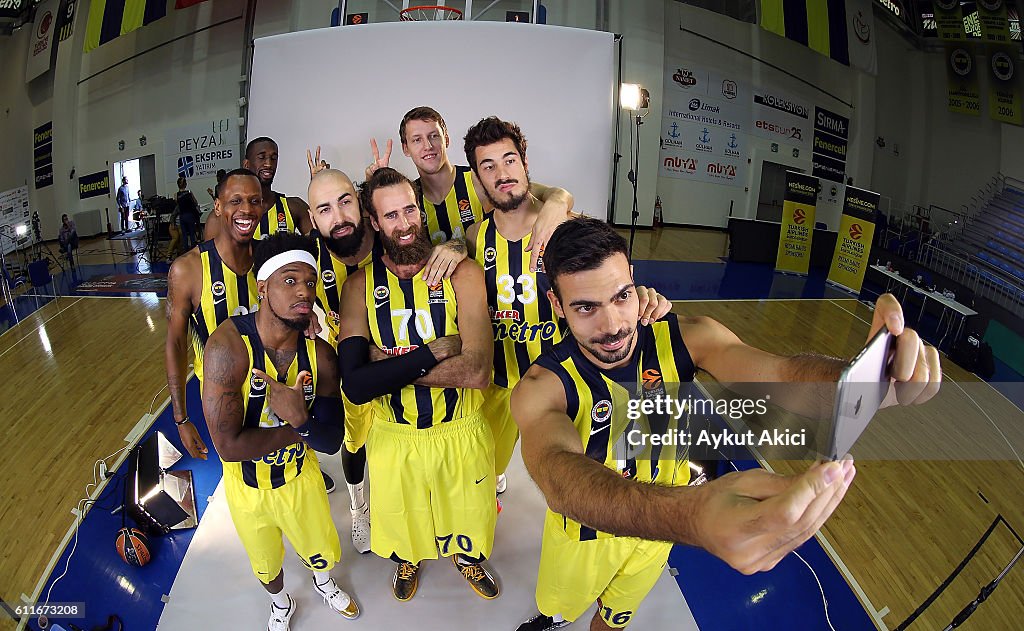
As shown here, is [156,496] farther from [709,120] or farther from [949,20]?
[949,20]

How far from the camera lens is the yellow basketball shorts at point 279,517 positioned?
7.37 ft

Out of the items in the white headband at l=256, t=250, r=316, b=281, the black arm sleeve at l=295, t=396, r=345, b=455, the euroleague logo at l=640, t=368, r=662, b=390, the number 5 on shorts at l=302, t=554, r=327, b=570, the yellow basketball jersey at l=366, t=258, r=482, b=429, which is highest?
the white headband at l=256, t=250, r=316, b=281

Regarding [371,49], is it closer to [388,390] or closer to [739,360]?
[388,390]

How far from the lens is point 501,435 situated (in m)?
2.95

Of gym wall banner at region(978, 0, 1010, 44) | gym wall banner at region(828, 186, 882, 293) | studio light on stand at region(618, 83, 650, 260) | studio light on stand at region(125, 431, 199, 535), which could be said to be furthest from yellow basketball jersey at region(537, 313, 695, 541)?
studio light on stand at region(125, 431, 199, 535)

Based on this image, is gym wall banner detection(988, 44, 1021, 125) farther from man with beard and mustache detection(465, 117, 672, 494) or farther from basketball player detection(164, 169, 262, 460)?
basketball player detection(164, 169, 262, 460)

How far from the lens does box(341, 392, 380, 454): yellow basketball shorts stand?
9.66 feet

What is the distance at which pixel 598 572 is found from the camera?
2084 millimetres

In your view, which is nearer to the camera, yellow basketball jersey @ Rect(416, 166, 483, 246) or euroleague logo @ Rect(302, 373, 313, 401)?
euroleague logo @ Rect(302, 373, 313, 401)

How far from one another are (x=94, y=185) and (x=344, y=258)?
232 centimetres

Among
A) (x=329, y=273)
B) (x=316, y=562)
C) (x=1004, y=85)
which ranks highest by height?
(x=1004, y=85)

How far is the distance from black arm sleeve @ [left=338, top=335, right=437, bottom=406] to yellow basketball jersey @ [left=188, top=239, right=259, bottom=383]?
86 cm

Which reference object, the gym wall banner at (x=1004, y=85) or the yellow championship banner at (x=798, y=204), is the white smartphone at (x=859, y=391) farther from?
the gym wall banner at (x=1004, y=85)

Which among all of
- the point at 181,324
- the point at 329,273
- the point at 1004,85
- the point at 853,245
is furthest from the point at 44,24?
the point at 1004,85
